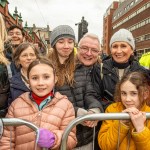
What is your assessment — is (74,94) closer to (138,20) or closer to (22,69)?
(22,69)

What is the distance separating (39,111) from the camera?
7.48 feet

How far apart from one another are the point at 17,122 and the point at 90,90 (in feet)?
3.50

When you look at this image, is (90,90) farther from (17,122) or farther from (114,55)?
(17,122)

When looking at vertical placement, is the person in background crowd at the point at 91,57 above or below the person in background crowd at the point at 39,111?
above

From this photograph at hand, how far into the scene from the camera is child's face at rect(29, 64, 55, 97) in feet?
7.77

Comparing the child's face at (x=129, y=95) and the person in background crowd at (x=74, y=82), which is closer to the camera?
the child's face at (x=129, y=95)

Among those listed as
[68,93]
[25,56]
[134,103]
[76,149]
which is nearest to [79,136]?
[76,149]

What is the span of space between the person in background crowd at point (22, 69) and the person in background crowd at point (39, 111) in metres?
0.34

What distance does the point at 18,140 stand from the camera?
2283mm

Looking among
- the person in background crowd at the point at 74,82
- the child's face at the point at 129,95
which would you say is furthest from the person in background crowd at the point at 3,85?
the child's face at the point at 129,95

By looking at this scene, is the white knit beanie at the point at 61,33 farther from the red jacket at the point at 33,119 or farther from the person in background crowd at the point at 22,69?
the red jacket at the point at 33,119

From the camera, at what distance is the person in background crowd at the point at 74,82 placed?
2.75 m

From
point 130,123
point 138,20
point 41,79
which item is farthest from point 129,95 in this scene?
point 138,20

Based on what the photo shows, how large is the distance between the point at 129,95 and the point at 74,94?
0.57 m
